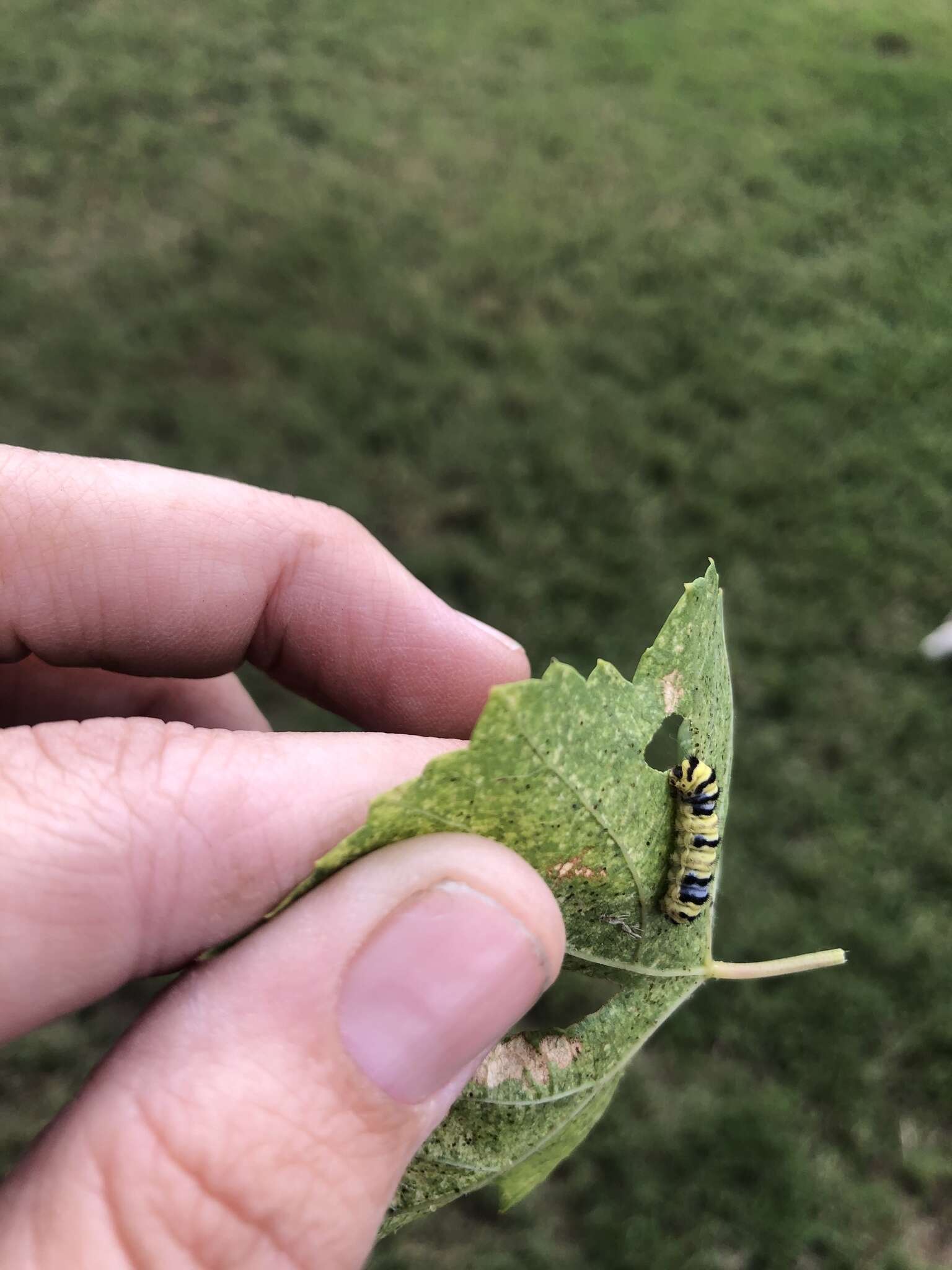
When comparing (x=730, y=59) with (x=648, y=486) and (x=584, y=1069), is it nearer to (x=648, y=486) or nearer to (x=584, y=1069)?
(x=648, y=486)

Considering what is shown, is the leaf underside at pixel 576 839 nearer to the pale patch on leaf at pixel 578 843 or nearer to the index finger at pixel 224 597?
the pale patch on leaf at pixel 578 843

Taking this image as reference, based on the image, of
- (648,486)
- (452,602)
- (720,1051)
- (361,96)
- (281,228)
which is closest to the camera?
(720,1051)

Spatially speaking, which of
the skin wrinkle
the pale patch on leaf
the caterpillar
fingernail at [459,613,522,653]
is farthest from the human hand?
fingernail at [459,613,522,653]

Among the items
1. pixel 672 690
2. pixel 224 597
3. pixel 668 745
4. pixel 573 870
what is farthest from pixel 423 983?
pixel 668 745

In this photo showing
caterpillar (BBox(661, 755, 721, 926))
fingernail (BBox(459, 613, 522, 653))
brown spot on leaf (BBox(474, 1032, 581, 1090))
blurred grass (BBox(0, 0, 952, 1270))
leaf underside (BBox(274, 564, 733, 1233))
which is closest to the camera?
leaf underside (BBox(274, 564, 733, 1233))

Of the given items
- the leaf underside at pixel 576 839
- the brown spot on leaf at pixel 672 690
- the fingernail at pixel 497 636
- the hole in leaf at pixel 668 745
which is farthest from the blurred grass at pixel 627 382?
the brown spot on leaf at pixel 672 690

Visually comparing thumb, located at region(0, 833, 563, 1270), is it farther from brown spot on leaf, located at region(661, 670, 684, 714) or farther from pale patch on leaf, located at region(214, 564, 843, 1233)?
brown spot on leaf, located at region(661, 670, 684, 714)

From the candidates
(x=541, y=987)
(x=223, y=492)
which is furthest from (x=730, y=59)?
(x=541, y=987)
